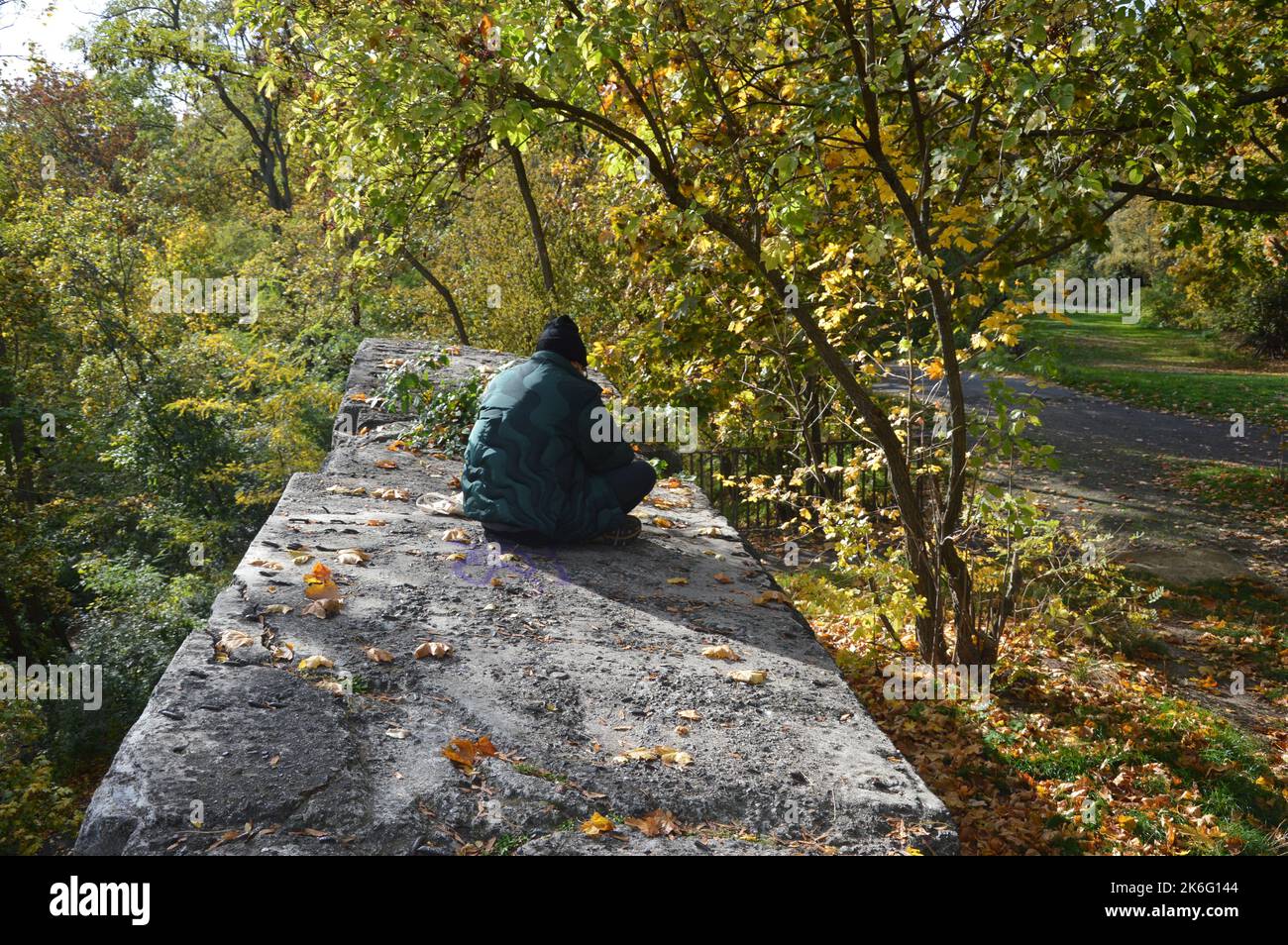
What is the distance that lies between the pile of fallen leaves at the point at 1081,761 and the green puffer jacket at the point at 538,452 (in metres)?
2.83

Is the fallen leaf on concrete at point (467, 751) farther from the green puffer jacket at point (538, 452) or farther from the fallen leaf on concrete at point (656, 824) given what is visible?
the green puffer jacket at point (538, 452)

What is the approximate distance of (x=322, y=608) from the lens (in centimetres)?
421

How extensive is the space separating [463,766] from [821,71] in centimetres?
449

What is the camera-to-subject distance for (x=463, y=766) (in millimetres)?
3207

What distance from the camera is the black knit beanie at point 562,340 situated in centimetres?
547

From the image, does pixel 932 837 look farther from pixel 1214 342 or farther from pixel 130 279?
pixel 1214 342

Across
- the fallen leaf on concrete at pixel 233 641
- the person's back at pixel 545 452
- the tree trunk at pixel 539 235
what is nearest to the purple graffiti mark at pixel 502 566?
the person's back at pixel 545 452

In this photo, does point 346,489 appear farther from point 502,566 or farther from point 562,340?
point 562,340

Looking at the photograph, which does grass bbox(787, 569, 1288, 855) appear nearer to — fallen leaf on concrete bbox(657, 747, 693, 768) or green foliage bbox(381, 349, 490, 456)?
fallen leaf on concrete bbox(657, 747, 693, 768)

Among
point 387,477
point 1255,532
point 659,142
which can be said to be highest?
point 659,142

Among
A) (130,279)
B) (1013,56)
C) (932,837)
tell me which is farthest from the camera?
(130,279)

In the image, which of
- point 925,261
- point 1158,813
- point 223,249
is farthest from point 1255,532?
point 223,249

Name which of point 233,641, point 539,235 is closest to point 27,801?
point 233,641

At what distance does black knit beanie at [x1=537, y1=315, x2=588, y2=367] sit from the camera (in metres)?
5.47
